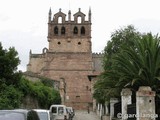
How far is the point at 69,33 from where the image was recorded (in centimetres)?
10081

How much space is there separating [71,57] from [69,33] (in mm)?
5840

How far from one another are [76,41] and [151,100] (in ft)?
270

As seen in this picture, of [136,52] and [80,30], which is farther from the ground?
[80,30]

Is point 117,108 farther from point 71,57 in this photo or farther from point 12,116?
point 71,57

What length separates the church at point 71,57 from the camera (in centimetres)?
9662

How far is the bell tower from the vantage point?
9962 centimetres

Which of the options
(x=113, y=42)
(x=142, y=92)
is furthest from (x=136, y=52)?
(x=113, y=42)

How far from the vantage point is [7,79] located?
117ft

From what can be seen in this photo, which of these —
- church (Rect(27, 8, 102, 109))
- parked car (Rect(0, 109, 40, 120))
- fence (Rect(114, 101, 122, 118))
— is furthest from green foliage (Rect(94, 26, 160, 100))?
church (Rect(27, 8, 102, 109))

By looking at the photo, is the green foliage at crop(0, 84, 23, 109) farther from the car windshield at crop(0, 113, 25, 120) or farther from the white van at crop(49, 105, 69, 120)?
the car windshield at crop(0, 113, 25, 120)

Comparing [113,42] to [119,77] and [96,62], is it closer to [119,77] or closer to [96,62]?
[119,77]

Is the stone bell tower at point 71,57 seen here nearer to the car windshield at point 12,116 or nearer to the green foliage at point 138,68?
the green foliage at point 138,68

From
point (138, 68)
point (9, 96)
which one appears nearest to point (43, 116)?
point (138, 68)

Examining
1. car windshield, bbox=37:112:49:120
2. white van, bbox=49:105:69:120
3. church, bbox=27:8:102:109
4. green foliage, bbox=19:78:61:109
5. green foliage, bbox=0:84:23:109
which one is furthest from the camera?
church, bbox=27:8:102:109
